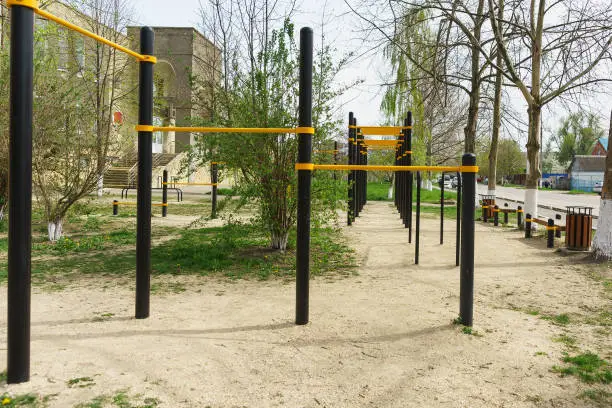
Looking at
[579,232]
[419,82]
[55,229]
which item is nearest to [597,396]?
[579,232]

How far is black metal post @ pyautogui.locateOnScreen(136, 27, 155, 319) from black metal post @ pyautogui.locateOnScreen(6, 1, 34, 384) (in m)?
1.22

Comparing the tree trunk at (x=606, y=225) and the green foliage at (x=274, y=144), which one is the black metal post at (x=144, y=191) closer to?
the green foliage at (x=274, y=144)

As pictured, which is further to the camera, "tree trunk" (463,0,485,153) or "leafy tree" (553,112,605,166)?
"leafy tree" (553,112,605,166)

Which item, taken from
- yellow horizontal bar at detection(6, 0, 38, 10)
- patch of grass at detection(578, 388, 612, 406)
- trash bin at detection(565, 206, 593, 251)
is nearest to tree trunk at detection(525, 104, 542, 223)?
trash bin at detection(565, 206, 593, 251)

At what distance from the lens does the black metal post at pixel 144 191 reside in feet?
12.4

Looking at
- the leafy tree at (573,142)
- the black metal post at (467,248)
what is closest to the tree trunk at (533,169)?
the black metal post at (467,248)

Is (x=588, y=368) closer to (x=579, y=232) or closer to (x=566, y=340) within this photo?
(x=566, y=340)

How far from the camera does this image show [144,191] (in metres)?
3.80

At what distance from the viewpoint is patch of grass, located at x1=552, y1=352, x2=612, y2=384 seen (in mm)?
2801

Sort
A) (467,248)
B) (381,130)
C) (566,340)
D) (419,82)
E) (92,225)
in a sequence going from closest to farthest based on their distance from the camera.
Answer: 1. (566,340)
2. (467,248)
3. (92,225)
4. (381,130)
5. (419,82)

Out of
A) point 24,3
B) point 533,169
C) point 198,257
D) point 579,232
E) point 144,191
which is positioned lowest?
point 198,257

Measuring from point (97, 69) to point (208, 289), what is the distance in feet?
39.8

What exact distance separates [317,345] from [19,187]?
1.92 meters

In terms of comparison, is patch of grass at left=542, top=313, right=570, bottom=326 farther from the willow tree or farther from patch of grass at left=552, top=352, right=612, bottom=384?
the willow tree
